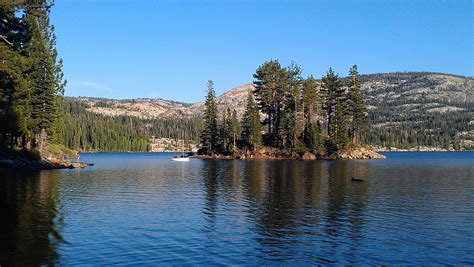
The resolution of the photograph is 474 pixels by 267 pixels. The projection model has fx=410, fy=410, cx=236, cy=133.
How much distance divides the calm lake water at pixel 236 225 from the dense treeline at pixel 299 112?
281 feet

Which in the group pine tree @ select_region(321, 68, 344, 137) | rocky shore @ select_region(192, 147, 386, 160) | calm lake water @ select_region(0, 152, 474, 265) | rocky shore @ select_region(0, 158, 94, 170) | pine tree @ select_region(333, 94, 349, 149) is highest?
pine tree @ select_region(321, 68, 344, 137)

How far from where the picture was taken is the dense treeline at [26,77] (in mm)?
60750

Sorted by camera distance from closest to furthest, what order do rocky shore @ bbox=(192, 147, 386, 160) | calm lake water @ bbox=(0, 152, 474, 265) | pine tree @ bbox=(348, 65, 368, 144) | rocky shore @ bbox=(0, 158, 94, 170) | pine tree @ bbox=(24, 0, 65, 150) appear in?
calm lake water @ bbox=(0, 152, 474, 265) < rocky shore @ bbox=(0, 158, 94, 170) < pine tree @ bbox=(24, 0, 65, 150) < rocky shore @ bbox=(192, 147, 386, 160) < pine tree @ bbox=(348, 65, 368, 144)

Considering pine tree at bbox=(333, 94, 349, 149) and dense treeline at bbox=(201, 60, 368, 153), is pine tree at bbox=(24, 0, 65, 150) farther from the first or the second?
pine tree at bbox=(333, 94, 349, 149)

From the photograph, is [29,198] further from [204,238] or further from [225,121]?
[225,121]

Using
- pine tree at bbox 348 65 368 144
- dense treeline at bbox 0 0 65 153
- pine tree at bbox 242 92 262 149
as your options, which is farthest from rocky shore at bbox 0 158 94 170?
pine tree at bbox 348 65 368 144

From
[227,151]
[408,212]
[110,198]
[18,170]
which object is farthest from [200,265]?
[227,151]

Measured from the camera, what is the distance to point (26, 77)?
80.3m

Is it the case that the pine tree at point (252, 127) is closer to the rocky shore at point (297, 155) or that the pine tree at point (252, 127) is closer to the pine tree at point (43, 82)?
the rocky shore at point (297, 155)

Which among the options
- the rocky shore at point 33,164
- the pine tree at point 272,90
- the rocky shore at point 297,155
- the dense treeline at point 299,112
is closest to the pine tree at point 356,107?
the dense treeline at point 299,112

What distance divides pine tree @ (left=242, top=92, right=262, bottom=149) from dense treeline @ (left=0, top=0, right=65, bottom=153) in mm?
62000

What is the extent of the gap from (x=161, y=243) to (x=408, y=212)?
23682 mm

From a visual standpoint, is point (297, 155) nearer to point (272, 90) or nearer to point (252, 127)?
point (252, 127)

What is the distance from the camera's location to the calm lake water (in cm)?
2342
